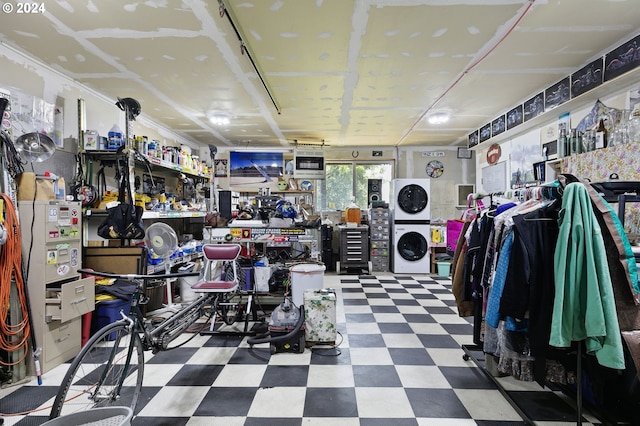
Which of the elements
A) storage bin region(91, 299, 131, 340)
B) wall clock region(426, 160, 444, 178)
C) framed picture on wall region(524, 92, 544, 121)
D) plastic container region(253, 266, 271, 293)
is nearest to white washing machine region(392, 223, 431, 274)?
wall clock region(426, 160, 444, 178)

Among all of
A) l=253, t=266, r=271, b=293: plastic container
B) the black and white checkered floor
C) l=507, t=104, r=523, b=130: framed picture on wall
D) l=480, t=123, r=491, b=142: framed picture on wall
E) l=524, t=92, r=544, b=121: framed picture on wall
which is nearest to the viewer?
the black and white checkered floor

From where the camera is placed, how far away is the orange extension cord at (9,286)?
2205mm

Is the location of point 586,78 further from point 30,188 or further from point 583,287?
point 30,188

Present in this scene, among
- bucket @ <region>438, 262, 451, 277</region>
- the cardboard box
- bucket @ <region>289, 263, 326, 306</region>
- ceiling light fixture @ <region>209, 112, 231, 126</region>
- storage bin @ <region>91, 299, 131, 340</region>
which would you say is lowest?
bucket @ <region>438, 262, 451, 277</region>

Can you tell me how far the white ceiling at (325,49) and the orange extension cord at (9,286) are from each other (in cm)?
155

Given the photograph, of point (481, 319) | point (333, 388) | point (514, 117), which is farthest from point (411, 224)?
point (333, 388)

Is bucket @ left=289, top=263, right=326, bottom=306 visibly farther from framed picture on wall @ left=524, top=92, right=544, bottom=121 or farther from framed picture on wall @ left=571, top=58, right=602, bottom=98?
framed picture on wall @ left=524, top=92, right=544, bottom=121

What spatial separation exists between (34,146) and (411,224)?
566 cm

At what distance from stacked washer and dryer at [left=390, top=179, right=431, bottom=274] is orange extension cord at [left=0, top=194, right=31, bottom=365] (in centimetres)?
544

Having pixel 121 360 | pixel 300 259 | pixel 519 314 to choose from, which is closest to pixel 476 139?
pixel 300 259

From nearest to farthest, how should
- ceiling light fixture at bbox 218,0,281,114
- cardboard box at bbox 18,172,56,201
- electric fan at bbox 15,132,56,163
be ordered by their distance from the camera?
ceiling light fixture at bbox 218,0,281,114 → cardboard box at bbox 18,172,56,201 → electric fan at bbox 15,132,56,163

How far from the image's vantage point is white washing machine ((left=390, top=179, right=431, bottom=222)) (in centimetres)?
616

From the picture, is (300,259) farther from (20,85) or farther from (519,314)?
(20,85)

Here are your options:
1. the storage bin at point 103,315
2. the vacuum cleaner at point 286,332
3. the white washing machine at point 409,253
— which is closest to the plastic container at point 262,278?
the vacuum cleaner at point 286,332
